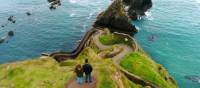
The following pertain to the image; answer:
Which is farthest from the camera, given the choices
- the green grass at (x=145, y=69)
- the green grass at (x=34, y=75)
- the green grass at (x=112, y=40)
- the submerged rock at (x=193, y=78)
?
the green grass at (x=112, y=40)

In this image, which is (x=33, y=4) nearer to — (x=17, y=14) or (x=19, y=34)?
(x=17, y=14)

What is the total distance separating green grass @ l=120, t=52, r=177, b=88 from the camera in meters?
63.7

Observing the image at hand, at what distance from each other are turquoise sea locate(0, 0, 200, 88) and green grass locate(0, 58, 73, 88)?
33840mm

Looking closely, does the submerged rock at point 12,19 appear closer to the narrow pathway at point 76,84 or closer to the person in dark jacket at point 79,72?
the narrow pathway at point 76,84

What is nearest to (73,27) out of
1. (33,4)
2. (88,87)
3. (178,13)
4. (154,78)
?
(33,4)

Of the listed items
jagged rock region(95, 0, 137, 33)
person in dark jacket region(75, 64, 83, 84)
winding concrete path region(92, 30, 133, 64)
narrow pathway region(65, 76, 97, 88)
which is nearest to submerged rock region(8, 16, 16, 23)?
jagged rock region(95, 0, 137, 33)

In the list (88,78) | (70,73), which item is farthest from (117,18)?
(88,78)

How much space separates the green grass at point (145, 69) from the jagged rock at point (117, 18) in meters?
37.3

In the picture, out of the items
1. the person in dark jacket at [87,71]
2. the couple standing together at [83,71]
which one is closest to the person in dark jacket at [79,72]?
the couple standing together at [83,71]

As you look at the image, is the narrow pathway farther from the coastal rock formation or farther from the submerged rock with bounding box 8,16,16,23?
the coastal rock formation

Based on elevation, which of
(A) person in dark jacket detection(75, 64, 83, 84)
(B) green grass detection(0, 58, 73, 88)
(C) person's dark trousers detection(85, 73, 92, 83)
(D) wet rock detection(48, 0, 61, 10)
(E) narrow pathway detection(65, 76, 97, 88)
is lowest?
(D) wet rock detection(48, 0, 61, 10)

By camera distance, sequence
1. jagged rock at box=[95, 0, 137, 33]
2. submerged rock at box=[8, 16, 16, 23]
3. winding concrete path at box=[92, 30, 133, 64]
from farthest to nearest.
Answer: submerged rock at box=[8, 16, 16, 23] < jagged rock at box=[95, 0, 137, 33] < winding concrete path at box=[92, 30, 133, 64]

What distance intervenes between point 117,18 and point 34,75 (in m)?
58.5

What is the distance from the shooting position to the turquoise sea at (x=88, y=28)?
304ft
